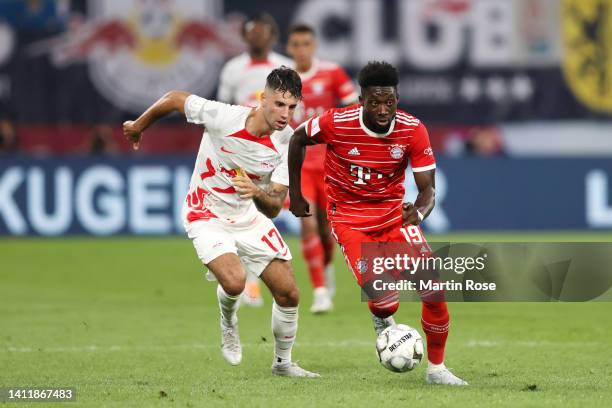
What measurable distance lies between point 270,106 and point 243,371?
5.37ft

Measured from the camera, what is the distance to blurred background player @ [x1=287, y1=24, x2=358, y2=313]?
1167 cm

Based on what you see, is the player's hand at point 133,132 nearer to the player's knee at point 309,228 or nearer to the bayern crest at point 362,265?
the bayern crest at point 362,265

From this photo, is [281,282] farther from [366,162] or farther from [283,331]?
[366,162]

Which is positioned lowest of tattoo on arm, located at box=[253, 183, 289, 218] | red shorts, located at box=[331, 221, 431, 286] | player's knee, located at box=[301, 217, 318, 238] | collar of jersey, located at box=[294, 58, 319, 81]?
player's knee, located at box=[301, 217, 318, 238]

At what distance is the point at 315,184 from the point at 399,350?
15.4 feet

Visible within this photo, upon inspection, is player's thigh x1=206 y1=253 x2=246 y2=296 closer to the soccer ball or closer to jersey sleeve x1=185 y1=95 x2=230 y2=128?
jersey sleeve x1=185 y1=95 x2=230 y2=128

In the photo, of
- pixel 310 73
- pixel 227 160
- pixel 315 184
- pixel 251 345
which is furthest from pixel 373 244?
pixel 310 73

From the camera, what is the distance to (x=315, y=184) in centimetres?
1177

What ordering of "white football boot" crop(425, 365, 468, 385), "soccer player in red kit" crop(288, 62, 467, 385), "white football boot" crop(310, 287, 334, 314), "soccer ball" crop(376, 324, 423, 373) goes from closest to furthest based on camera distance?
1. "soccer ball" crop(376, 324, 423, 373)
2. "white football boot" crop(425, 365, 468, 385)
3. "soccer player in red kit" crop(288, 62, 467, 385)
4. "white football boot" crop(310, 287, 334, 314)

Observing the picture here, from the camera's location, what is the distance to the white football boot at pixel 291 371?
25.6 ft

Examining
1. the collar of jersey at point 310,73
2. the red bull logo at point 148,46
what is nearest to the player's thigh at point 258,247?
the collar of jersey at point 310,73

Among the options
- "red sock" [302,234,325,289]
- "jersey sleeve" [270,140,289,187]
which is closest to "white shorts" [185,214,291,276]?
"jersey sleeve" [270,140,289,187]

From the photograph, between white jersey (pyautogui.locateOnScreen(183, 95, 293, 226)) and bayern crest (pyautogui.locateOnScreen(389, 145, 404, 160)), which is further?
white jersey (pyautogui.locateOnScreen(183, 95, 293, 226))

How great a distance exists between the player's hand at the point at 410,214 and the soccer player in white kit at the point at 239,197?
911 mm
